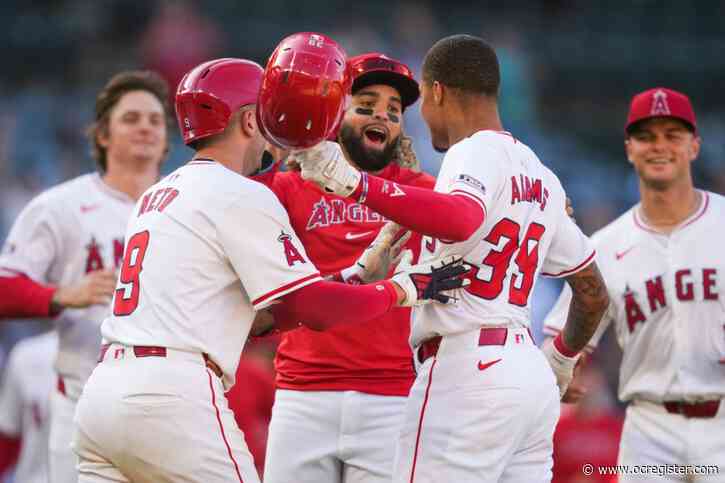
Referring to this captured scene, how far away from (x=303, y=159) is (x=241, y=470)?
48.4 inches

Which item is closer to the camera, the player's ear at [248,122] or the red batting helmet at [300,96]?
the red batting helmet at [300,96]

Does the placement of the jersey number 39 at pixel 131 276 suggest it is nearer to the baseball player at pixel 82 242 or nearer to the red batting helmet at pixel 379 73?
the red batting helmet at pixel 379 73

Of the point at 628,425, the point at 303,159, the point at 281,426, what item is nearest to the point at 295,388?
the point at 281,426

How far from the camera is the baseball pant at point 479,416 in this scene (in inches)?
176

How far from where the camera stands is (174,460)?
14.0 ft

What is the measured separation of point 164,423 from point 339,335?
4.64ft

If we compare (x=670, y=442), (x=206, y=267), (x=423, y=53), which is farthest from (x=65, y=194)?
(x=423, y=53)

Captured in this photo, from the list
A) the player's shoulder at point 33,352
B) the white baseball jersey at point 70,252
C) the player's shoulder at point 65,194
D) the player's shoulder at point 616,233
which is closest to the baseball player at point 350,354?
the player's shoulder at point 616,233

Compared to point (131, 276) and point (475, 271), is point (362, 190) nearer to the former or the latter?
point (475, 271)

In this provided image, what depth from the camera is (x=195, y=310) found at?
440cm

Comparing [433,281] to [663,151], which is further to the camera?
[663,151]

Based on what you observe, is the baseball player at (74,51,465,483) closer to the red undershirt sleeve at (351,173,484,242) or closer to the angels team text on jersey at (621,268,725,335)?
the red undershirt sleeve at (351,173,484,242)

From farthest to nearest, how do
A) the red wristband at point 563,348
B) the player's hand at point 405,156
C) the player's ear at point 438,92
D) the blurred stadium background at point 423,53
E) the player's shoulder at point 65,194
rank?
the blurred stadium background at point 423,53
the player's shoulder at point 65,194
the player's hand at point 405,156
the red wristband at point 563,348
the player's ear at point 438,92

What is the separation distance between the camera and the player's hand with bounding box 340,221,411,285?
16.8ft
